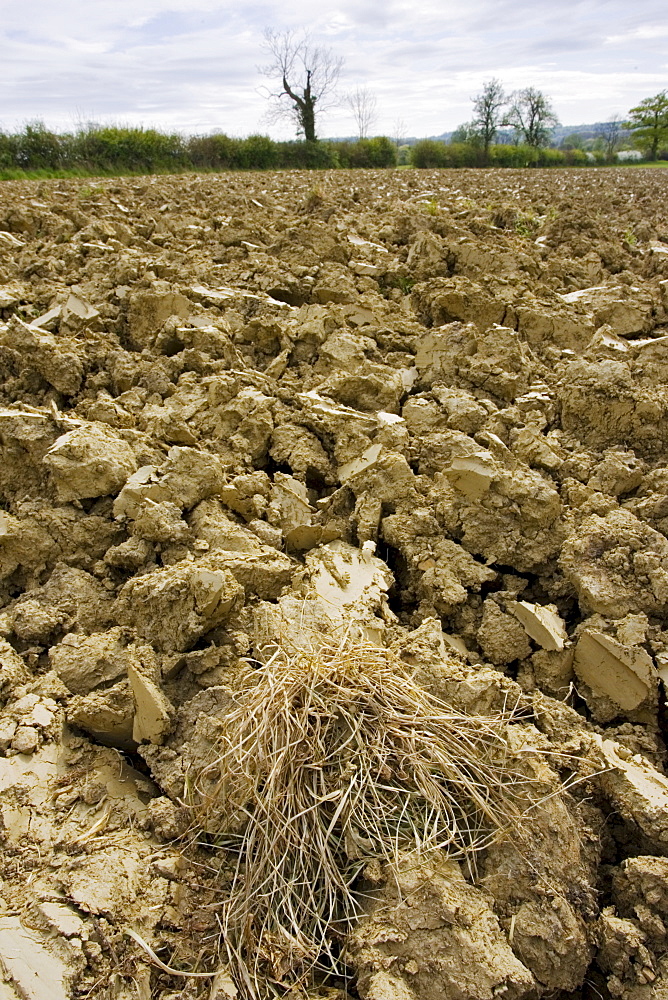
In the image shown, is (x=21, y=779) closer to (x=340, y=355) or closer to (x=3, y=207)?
(x=340, y=355)

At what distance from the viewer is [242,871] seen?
1.73 metres

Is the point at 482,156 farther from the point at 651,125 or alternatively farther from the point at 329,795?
the point at 329,795

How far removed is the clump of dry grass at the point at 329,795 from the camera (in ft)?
5.39

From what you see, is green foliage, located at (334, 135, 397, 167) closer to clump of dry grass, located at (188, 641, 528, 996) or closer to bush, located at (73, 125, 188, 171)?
Answer: bush, located at (73, 125, 188, 171)

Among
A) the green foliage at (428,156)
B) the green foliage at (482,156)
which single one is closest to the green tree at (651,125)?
the green foliage at (482,156)

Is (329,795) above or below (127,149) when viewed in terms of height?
below

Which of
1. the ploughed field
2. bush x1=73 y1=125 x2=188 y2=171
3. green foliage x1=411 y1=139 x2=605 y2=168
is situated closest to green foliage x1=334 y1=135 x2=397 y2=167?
green foliage x1=411 y1=139 x2=605 y2=168

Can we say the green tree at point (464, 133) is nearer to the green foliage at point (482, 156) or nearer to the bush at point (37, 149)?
the green foliage at point (482, 156)

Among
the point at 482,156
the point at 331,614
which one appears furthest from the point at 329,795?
the point at 482,156

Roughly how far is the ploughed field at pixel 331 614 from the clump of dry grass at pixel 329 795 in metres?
0.01

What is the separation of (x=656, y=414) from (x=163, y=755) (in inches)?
102

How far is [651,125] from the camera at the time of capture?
40.2 m

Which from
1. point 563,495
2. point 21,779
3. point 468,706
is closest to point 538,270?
point 563,495

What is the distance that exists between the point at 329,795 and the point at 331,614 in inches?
27.0
